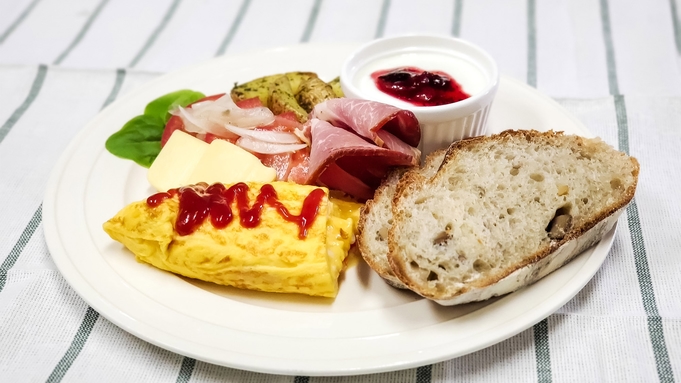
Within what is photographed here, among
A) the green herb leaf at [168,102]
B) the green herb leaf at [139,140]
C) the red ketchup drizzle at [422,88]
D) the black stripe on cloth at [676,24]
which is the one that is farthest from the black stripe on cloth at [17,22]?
the black stripe on cloth at [676,24]

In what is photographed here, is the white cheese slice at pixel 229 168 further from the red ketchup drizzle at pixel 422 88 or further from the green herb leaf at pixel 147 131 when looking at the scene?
the red ketchup drizzle at pixel 422 88

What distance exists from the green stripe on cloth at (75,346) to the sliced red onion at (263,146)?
1.41 m

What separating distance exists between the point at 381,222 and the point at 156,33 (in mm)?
4220

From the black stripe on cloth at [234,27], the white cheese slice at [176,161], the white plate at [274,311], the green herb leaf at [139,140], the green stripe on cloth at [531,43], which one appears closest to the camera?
the white plate at [274,311]

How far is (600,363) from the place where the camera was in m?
2.68

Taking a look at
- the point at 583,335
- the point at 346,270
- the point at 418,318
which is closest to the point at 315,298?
the point at 346,270

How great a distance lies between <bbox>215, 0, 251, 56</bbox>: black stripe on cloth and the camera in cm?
589

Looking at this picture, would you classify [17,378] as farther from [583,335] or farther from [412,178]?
[583,335]

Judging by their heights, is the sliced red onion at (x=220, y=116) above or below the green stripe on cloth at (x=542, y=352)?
above

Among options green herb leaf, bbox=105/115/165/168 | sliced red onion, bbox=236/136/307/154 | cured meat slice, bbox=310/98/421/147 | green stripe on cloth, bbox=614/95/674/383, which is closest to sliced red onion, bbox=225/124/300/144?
sliced red onion, bbox=236/136/307/154

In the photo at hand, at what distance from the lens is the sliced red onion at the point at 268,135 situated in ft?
12.5

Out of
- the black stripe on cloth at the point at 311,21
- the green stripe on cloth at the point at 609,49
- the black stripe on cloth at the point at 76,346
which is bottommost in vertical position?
the green stripe on cloth at the point at 609,49

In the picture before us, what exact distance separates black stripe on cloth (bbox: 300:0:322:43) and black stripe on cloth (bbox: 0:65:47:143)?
2.49 meters

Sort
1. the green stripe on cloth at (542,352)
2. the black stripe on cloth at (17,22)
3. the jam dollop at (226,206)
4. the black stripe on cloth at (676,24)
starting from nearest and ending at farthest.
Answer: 1. the green stripe on cloth at (542,352)
2. the jam dollop at (226,206)
3. the black stripe on cloth at (676,24)
4. the black stripe on cloth at (17,22)
